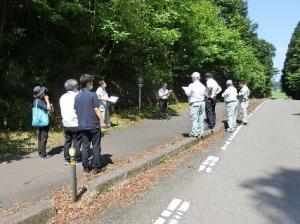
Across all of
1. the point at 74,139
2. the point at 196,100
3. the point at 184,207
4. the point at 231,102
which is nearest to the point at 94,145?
the point at 74,139

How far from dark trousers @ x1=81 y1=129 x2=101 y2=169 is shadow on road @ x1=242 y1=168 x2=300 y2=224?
2.89 metres

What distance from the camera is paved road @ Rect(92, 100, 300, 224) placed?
21.5ft

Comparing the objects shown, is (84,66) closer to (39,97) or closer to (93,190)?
(39,97)

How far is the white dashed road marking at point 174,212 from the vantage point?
637 centimetres

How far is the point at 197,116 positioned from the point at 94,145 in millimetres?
5534

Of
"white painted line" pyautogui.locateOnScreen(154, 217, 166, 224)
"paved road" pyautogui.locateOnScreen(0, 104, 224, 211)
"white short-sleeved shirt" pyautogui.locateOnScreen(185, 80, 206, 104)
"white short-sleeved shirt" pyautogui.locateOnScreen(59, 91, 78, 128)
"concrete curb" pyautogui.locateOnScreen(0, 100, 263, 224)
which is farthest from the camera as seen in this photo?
"white short-sleeved shirt" pyautogui.locateOnScreen(185, 80, 206, 104)

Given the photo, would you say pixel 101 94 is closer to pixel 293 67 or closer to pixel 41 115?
pixel 41 115

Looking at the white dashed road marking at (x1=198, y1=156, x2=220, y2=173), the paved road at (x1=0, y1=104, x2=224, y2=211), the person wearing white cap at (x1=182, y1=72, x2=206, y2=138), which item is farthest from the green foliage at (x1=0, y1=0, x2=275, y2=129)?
the white dashed road marking at (x1=198, y1=156, x2=220, y2=173)

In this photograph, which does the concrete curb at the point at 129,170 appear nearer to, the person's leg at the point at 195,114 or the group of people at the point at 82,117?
the group of people at the point at 82,117

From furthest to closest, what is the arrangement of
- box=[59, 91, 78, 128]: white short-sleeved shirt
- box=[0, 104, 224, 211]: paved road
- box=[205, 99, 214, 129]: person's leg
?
A: box=[205, 99, 214, 129]: person's leg, box=[59, 91, 78, 128]: white short-sleeved shirt, box=[0, 104, 224, 211]: paved road

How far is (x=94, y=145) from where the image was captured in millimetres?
9125

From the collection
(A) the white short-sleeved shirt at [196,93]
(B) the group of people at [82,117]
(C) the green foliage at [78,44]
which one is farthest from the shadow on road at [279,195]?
(C) the green foliage at [78,44]

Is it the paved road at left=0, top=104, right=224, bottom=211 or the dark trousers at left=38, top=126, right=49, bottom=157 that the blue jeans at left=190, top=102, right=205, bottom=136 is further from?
the dark trousers at left=38, top=126, right=49, bottom=157

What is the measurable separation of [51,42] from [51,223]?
12.0 m
